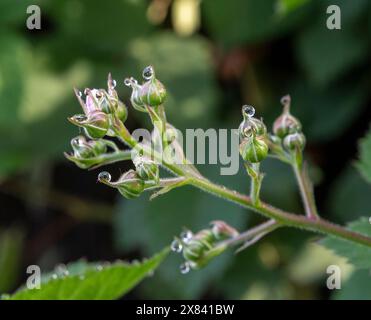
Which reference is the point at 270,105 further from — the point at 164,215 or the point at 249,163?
the point at 249,163

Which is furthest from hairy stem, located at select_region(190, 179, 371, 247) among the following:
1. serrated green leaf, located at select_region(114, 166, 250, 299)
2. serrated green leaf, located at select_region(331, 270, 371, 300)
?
serrated green leaf, located at select_region(114, 166, 250, 299)

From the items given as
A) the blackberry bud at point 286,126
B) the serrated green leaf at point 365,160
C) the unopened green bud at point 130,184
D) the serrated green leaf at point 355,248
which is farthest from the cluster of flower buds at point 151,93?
the serrated green leaf at point 365,160

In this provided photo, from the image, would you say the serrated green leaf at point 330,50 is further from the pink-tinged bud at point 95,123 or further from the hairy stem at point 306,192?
the pink-tinged bud at point 95,123

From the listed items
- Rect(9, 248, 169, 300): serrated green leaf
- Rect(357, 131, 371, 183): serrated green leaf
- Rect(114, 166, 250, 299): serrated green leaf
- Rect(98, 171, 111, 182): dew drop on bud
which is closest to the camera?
Rect(98, 171, 111, 182): dew drop on bud

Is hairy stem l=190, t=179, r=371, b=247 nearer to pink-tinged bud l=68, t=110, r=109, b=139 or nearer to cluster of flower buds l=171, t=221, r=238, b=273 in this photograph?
cluster of flower buds l=171, t=221, r=238, b=273

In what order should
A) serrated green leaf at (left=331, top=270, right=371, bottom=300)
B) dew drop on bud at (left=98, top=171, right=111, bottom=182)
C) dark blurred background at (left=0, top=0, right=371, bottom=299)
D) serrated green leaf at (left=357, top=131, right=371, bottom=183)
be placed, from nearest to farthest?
dew drop on bud at (left=98, top=171, right=111, bottom=182), serrated green leaf at (left=357, top=131, right=371, bottom=183), serrated green leaf at (left=331, top=270, right=371, bottom=300), dark blurred background at (left=0, top=0, right=371, bottom=299)

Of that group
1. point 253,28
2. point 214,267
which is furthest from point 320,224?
point 253,28
